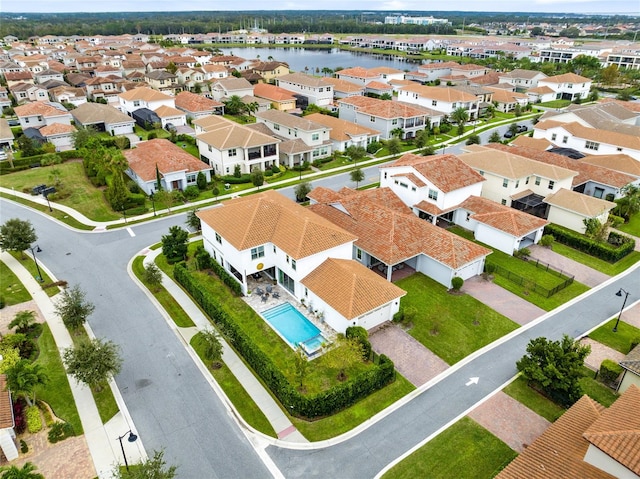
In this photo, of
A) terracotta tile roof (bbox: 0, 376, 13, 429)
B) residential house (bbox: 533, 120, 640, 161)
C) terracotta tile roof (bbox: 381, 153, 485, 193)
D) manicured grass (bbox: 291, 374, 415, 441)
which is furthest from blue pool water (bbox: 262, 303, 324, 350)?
residential house (bbox: 533, 120, 640, 161)

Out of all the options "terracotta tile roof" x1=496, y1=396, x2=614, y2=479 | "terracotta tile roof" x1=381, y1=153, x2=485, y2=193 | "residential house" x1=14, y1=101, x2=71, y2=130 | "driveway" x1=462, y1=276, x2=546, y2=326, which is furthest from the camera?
"residential house" x1=14, y1=101, x2=71, y2=130

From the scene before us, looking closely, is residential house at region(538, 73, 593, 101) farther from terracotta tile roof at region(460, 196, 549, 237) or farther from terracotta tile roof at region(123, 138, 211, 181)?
terracotta tile roof at region(123, 138, 211, 181)

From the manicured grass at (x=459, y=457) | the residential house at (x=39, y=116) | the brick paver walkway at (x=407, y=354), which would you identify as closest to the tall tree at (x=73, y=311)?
the brick paver walkway at (x=407, y=354)

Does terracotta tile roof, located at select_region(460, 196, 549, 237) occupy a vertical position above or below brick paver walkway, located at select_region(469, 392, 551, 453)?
above

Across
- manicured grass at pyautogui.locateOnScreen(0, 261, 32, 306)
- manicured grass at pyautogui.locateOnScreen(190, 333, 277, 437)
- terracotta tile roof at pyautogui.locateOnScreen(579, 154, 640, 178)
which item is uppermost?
terracotta tile roof at pyautogui.locateOnScreen(579, 154, 640, 178)

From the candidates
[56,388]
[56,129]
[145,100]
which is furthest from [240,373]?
[145,100]

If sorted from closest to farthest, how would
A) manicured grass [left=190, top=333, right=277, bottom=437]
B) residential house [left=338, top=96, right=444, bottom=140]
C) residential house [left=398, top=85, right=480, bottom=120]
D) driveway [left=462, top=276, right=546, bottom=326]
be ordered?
manicured grass [left=190, top=333, right=277, bottom=437] → driveway [left=462, top=276, right=546, bottom=326] → residential house [left=338, top=96, right=444, bottom=140] → residential house [left=398, top=85, right=480, bottom=120]

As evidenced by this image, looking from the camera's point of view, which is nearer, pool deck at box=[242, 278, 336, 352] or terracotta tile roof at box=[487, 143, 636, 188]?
pool deck at box=[242, 278, 336, 352]

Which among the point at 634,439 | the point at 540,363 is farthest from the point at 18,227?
the point at 634,439
